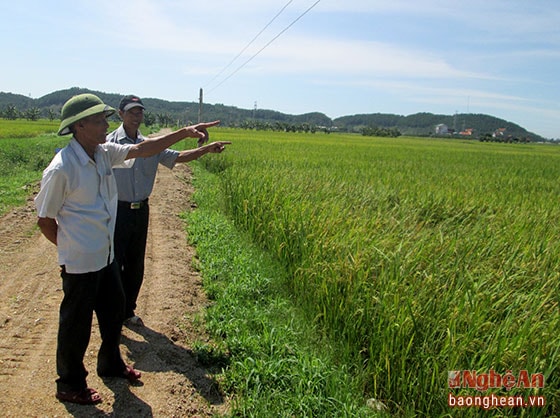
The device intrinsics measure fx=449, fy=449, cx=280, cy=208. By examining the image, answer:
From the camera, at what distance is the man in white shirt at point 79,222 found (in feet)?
9.05

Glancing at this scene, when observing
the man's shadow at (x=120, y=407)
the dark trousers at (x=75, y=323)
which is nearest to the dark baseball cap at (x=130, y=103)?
the dark trousers at (x=75, y=323)

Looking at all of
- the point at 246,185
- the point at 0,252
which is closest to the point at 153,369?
the point at 0,252

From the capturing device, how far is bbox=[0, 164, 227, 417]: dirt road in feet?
9.70

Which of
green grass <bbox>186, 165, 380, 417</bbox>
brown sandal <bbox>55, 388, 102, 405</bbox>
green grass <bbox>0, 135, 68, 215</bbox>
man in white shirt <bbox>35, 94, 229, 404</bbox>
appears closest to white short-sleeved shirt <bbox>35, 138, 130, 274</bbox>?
man in white shirt <bbox>35, 94, 229, 404</bbox>

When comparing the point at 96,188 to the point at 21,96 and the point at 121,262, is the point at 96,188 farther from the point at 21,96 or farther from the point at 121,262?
the point at 21,96

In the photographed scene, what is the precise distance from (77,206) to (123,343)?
154 cm

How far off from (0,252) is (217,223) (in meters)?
3.12

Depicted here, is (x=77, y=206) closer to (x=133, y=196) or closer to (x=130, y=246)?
(x=133, y=196)

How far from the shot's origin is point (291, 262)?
17.0 ft

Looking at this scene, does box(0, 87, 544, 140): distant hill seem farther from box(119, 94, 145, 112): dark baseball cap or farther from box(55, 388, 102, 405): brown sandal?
box(55, 388, 102, 405): brown sandal

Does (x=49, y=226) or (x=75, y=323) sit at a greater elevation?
(x=49, y=226)

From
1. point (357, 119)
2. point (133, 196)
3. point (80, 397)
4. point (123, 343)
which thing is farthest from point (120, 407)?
point (357, 119)

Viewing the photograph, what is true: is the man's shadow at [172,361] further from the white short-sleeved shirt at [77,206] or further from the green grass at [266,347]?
the white short-sleeved shirt at [77,206]

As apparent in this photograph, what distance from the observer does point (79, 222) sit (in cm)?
282
